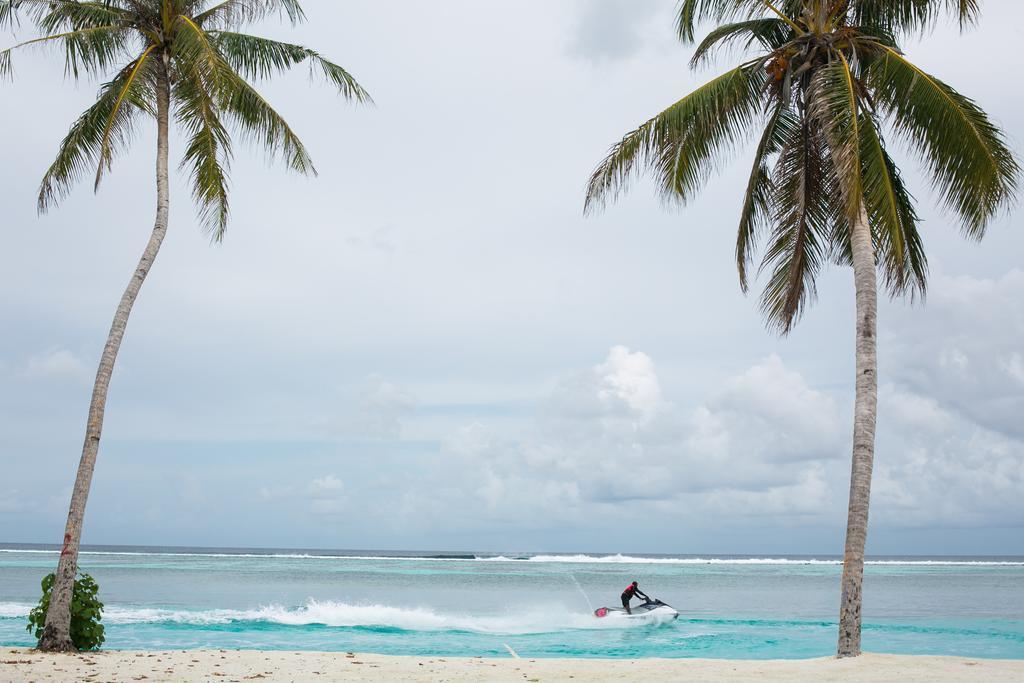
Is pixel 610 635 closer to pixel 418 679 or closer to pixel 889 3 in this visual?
pixel 418 679

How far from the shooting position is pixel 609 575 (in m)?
59.0

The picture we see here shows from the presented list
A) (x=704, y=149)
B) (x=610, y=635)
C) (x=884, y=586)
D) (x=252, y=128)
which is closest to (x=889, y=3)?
(x=704, y=149)

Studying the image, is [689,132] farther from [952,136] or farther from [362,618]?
[362,618]

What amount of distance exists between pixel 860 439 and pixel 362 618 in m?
19.7

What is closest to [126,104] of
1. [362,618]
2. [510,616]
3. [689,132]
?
[689,132]

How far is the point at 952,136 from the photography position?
10812 millimetres

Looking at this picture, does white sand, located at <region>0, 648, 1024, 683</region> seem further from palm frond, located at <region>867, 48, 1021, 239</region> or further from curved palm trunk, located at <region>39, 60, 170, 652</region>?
palm frond, located at <region>867, 48, 1021, 239</region>

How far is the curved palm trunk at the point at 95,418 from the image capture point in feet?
36.8

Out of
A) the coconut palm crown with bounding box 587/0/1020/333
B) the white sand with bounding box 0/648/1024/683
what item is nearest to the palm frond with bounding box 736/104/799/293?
the coconut palm crown with bounding box 587/0/1020/333

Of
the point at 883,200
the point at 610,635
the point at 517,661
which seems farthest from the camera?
the point at 610,635

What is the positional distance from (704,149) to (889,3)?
3095 millimetres

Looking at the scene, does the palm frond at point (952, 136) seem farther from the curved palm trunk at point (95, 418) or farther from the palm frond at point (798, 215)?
the curved palm trunk at point (95, 418)

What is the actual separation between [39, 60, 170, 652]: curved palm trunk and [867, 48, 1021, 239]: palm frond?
10162mm

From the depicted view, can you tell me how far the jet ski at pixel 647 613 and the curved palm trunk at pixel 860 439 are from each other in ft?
48.7
